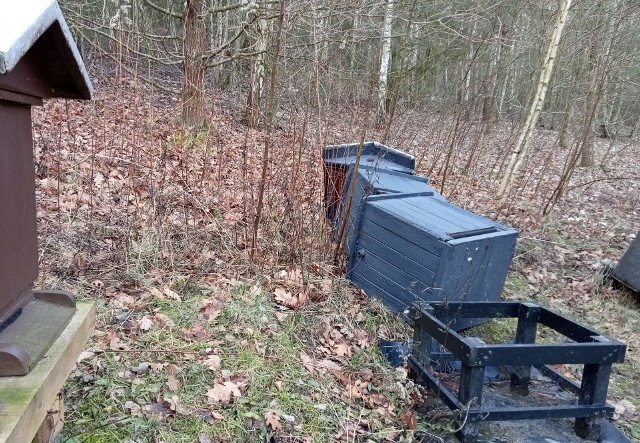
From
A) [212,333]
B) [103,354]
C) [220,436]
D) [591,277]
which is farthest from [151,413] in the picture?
[591,277]

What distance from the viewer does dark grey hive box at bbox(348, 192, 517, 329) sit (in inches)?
153

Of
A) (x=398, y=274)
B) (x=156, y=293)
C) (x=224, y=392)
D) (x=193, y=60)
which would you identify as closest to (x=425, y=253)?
(x=398, y=274)

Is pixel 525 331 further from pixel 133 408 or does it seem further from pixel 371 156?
pixel 133 408

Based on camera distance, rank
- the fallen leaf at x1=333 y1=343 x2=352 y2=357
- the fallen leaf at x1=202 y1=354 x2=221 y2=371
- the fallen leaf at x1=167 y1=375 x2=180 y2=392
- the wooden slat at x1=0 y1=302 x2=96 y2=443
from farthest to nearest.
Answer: the fallen leaf at x1=333 y1=343 x2=352 y2=357 → the fallen leaf at x1=202 y1=354 x2=221 y2=371 → the fallen leaf at x1=167 y1=375 x2=180 y2=392 → the wooden slat at x1=0 y1=302 x2=96 y2=443

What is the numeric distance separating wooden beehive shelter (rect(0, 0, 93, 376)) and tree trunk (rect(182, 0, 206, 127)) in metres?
5.69

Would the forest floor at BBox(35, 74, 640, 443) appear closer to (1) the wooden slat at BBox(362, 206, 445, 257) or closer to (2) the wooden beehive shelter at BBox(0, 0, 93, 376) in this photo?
(1) the wooden slat at BBox(362, 206, 445, 257)

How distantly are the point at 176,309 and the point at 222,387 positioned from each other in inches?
36.0

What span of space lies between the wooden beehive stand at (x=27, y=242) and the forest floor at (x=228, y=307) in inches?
48.5

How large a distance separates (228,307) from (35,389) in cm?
253

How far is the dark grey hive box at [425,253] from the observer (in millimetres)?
3898

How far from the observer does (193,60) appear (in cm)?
745

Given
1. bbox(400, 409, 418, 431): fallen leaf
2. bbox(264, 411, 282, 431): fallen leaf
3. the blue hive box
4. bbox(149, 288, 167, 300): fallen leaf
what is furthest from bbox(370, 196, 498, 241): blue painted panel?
bbox(149, 288, 167, 300): fallen leaf

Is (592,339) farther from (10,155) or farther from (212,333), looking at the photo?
(10,155)

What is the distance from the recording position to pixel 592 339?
10.9ft
